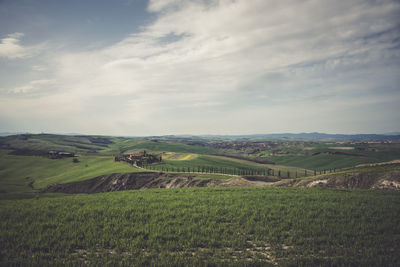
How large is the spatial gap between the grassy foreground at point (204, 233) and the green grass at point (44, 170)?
3444 inches

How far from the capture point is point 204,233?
571 inches

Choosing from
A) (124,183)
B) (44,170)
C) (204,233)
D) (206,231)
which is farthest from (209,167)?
(204,233)

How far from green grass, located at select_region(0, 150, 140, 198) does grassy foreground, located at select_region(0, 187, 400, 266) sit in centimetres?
8748

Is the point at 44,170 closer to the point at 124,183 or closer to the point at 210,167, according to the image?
the point at 124,183

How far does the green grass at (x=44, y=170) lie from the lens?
105 meters

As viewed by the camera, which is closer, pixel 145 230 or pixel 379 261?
pixel 379 261

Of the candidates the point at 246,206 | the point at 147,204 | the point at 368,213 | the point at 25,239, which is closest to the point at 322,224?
the point at 368,213

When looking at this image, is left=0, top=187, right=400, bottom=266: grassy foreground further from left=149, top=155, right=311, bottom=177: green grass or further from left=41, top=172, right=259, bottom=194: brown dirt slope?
left=149, top=155, right=311, bottom=177: green grass

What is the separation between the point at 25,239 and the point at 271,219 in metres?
18.0

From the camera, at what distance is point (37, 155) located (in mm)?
173000

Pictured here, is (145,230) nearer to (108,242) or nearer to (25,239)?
(108,242)

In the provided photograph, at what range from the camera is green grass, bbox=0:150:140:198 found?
104875mm

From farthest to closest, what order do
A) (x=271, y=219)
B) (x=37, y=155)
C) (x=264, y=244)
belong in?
(x=37, y=155) → (x=271, y=219) → (x=264, y=244)

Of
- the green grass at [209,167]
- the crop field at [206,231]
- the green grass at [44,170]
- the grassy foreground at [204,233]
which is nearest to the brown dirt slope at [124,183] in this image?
the green grass at [44,170]
